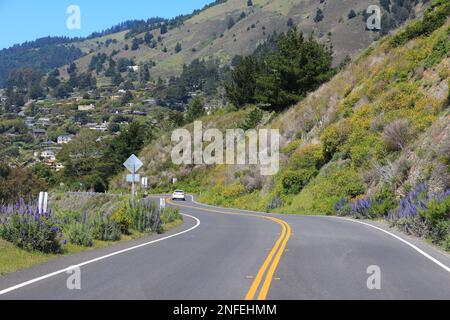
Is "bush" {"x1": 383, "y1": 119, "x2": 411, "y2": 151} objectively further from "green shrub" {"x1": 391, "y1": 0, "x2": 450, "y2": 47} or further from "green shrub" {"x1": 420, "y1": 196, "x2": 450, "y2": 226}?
"green shrub" {"x1": 391, "y1": 0, "x2": 450, "y2": 47}

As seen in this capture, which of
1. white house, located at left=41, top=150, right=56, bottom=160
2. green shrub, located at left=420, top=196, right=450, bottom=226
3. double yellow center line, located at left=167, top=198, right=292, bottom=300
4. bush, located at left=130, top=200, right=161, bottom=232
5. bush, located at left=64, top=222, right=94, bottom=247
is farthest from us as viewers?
white house, located at left=41, top=150, right=56, bottom=160

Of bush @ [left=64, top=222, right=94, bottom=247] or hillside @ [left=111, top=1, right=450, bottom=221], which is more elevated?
hillside @ [left=111, top=1, right=450, bottom=221]

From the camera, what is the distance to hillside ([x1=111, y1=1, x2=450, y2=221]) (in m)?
27.2

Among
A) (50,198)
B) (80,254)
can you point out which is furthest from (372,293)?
(50,198)

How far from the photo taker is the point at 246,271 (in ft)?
35.6

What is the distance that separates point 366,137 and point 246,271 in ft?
81.3

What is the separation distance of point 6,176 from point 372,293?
56.5 m

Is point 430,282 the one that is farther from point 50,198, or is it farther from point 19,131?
point 19,131

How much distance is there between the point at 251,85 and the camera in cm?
7900

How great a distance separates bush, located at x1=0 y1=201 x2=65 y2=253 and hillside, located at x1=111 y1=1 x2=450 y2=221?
15.6 meters

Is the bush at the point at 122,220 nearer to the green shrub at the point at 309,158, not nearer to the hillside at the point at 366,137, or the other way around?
the hillside at the point at 366,137

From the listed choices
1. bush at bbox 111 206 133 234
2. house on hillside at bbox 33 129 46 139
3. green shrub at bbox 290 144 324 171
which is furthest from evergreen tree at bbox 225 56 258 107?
house on hillside at bbox 33 129 46 139

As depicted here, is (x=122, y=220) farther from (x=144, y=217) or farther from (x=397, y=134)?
(x=397, y=134)

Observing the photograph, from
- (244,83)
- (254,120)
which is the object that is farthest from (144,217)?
(244,83)
